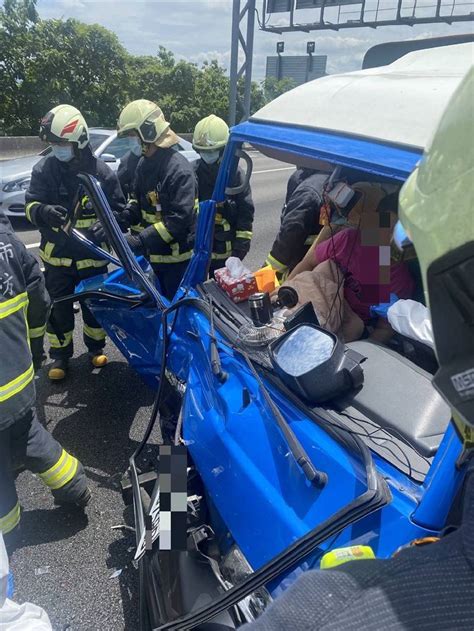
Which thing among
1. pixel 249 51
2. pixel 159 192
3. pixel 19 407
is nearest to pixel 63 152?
pixel 159 192

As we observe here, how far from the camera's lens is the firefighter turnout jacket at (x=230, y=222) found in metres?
4.20

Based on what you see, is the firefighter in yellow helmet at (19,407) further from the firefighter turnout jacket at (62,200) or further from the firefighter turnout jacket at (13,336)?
the firefighter turnout jacket at (62,200)

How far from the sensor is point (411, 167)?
1.36 m

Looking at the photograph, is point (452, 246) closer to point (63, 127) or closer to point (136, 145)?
point (63, 127)

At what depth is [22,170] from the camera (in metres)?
7.64

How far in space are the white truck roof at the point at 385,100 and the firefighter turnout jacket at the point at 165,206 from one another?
5.29 ft

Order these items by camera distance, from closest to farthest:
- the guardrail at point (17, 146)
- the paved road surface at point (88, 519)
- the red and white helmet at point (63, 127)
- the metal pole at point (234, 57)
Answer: the paved road surface at point (88, 519) < the red and white helmet at point (63, 127) < the guardrail at point (17, 146) < the metal pole at point (234, 57)

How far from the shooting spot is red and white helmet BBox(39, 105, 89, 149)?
356cm

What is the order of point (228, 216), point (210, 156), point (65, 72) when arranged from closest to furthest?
point (228, 216)
point (210, 156)
point (65, 72)

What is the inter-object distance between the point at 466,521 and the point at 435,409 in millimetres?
998

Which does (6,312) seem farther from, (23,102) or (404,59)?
(23,102)

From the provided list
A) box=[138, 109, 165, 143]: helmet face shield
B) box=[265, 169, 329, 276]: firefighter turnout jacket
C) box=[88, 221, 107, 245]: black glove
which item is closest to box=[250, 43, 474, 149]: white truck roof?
box=[265, 169, 329, 276]: firefighter turnout jacket

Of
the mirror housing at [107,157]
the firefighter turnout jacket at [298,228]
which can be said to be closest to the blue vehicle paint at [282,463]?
the firefighter turnout jacket at [298,228]

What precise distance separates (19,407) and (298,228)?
6.31 feet
